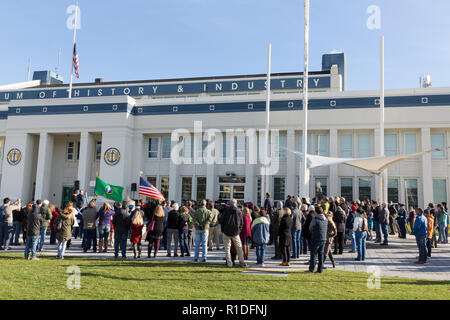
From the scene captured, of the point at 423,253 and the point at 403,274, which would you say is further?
the point at 423,253

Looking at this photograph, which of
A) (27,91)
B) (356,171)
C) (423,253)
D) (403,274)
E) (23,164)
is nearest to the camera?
(403,274)

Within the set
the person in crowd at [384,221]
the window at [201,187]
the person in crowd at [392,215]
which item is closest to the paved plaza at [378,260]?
the person in crowd at [384,221]

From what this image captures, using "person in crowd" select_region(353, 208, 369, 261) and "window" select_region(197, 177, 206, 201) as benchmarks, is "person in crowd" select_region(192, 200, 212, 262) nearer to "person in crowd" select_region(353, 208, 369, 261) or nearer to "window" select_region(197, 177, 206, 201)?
"person in crowd" select_region(353, 208, 369, 261)

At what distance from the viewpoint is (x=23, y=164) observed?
28734 mm

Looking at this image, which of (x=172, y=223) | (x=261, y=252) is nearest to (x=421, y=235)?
(x=261, y=252)

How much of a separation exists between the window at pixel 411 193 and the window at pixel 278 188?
8.13 metres

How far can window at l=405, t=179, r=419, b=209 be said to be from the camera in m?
23.8

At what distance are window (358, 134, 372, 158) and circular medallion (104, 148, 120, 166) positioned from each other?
691 inches

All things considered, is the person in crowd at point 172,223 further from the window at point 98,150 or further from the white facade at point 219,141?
the window at point 98,150

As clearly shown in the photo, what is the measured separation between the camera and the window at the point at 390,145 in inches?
960

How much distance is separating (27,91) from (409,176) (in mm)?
41012

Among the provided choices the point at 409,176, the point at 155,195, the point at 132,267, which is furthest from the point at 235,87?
the point at 132,267

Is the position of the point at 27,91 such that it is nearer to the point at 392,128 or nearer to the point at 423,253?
the point at 392,128
